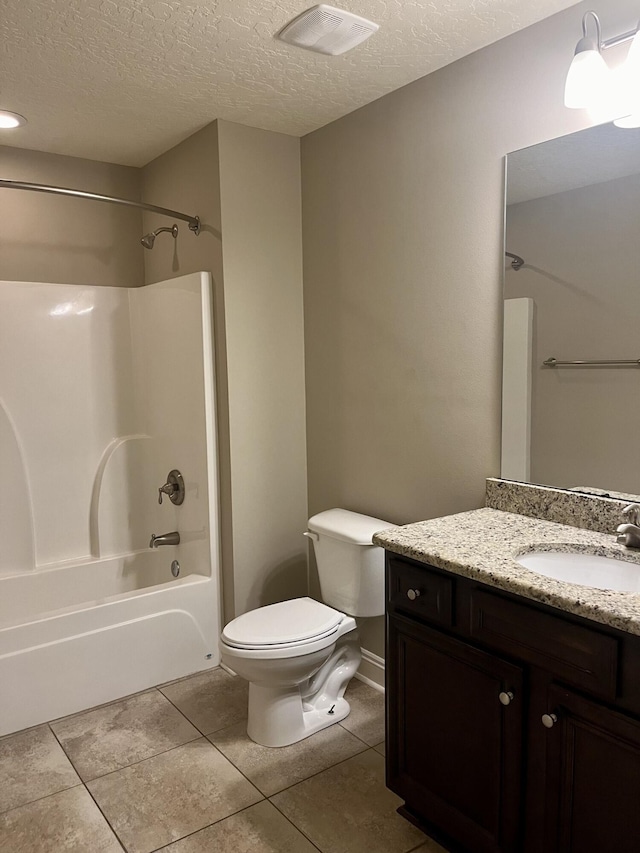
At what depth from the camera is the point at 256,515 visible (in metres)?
3.00

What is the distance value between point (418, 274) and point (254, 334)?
2.65 feet

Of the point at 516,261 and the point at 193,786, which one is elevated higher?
the point at 516,261

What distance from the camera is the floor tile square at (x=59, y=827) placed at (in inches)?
75.8

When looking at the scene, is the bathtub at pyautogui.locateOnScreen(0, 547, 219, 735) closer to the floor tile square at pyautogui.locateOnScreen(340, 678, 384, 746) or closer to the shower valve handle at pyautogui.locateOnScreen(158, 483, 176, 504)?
the shower valve handle at pyautogui.locateOnScreen(158, 483, 176, 504)

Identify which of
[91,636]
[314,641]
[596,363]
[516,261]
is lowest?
[91,636]

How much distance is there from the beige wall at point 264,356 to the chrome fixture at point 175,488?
35 centimetres

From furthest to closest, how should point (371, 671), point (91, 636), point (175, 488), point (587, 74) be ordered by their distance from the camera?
point (175, 488)
point (371, 671)
point (91, 636)
point (587, 74)

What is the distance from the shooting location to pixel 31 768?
2291mm

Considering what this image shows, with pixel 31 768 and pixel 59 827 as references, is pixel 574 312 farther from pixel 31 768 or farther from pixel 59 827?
pixel 31 768

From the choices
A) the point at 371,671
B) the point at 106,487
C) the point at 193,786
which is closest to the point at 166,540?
the point at 106,487

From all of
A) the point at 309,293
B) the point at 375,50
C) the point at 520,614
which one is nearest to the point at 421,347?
the point at 309,293

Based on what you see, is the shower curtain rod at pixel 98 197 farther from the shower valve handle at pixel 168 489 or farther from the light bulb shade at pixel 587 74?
the light bulb shade at pixel 587 74

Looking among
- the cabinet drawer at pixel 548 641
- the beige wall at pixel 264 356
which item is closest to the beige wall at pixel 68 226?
the beige wall at pixel 264 356

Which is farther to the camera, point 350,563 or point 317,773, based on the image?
point 350,563
